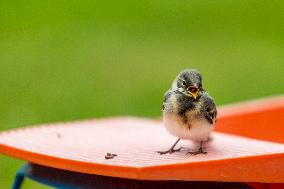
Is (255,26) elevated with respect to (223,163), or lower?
elevated

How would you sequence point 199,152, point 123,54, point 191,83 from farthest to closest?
point 123,54
point 191,83
point 199,152

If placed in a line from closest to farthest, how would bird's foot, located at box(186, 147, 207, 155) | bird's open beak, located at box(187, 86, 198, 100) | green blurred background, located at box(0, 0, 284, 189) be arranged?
bird's foot, located at box(186, 147, 207, 155)
bird's open beak, located at box(187, 86, 198, 100)
green blurred background, located at box(0, 0, 284, 189)

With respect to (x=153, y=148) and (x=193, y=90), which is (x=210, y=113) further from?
(x=153, y=148)

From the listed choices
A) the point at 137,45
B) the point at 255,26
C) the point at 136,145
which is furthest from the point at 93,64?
the point at 136,145

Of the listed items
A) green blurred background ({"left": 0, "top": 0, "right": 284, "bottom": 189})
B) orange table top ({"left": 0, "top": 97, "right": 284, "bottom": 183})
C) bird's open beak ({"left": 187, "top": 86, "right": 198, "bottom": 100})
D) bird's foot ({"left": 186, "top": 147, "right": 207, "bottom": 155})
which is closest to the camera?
orange table top ({"left": 0, "top": 97, "right": 284, "bottom": 183})

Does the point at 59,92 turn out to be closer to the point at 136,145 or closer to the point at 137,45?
the point at 137,45

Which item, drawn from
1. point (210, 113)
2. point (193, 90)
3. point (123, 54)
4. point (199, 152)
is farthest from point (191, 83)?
point (123, 54)

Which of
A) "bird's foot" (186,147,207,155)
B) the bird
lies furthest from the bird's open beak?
"bird's foot" (186,147,207,155)

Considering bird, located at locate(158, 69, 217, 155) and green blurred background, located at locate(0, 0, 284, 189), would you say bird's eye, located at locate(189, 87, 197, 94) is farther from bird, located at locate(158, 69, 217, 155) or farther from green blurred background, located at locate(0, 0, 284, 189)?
green blurred background, located at locate(0, 0, 284, 189)
